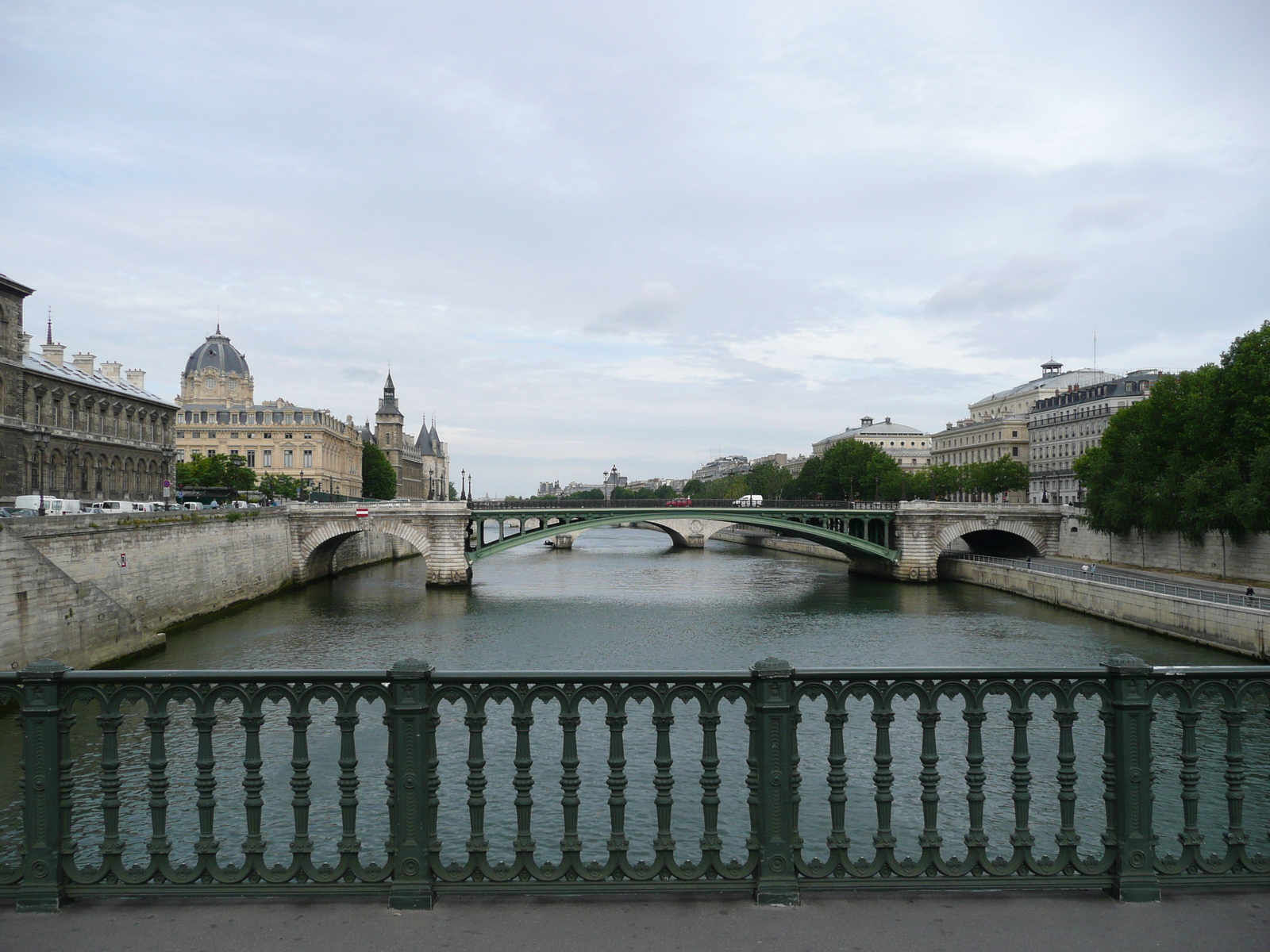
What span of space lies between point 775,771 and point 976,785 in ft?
3.70

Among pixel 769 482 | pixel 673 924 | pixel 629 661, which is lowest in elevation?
pixel 629 661

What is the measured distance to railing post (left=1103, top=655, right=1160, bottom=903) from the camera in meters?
4.13

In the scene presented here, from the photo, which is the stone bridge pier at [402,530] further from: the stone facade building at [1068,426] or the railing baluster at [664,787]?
the stone facade building at [1068,426]

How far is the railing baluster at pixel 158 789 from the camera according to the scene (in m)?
4.04

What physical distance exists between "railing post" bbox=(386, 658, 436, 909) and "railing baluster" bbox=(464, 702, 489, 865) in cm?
21

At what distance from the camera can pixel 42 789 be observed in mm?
4105

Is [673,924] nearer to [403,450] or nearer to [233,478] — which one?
[233,478]

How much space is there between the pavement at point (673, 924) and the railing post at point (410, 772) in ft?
0.64

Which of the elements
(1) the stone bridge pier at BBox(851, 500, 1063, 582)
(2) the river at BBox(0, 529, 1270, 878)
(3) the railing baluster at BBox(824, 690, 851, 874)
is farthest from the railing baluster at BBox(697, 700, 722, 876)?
(1) the stone bridge pier at BBox(851, 500, 1063, 582)

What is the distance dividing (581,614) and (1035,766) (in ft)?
74.9

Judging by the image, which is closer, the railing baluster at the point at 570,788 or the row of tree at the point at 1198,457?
the railing baluster at the point at 570,788

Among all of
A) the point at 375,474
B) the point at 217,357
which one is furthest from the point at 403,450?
the point at 217,357

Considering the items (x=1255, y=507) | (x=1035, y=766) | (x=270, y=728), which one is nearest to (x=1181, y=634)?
(x=1255, y=507)

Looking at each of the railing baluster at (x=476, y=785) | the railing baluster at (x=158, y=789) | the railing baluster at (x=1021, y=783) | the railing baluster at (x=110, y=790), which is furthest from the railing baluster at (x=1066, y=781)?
the railing baluster at (x=110, y=790)
